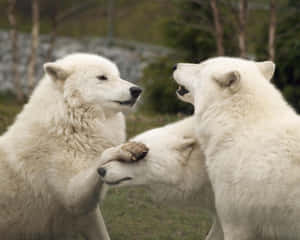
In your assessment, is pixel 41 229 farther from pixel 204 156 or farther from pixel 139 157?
pixel 204 156

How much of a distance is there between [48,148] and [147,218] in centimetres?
178

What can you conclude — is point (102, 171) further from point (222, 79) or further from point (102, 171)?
point (222, 79)

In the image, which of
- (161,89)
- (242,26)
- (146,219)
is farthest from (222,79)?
(161,89)

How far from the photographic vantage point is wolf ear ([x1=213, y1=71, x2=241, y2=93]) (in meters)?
4.35

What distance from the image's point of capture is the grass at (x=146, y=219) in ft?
19.3

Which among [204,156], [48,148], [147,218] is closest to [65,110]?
[48,148]

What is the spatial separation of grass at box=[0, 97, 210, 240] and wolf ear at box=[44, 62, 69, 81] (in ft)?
5.96

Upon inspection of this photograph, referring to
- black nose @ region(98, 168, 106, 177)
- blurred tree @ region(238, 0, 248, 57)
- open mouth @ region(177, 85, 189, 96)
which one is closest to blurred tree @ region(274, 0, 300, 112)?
blurred tree @ region(238, 0, 248, 57)

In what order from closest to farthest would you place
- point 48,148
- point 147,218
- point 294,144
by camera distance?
point 294,144 → point 48,148 → point 147,218

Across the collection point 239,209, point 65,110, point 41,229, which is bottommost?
point 41,229

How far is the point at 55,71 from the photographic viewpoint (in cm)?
518

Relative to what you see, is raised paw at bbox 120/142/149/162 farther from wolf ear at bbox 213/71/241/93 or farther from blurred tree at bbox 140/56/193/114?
blurred tree at bbox 140/56/193/114

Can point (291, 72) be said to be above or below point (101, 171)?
below

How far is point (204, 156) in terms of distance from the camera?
15.6 feet
